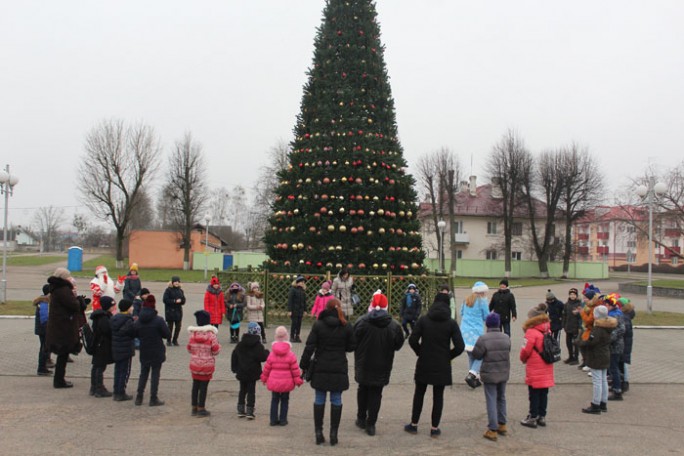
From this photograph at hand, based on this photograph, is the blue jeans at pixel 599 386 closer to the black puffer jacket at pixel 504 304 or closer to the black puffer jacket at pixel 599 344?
the black puffer jacket at pixel 599 344

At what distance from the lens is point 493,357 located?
647 cm

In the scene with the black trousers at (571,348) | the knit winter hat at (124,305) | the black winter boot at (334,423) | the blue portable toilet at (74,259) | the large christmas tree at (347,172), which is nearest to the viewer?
the black winter boot at (334,423)

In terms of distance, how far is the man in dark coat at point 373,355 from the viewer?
20.6 ft

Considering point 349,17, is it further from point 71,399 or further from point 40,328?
point 71,399

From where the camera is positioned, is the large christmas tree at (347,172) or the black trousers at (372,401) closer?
the black trousers at (372,401)

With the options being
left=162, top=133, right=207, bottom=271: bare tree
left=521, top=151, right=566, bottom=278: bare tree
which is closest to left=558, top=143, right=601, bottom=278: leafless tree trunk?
left=521, top=151, right=566, bottom=278: bare tree

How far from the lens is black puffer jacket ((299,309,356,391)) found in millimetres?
6078

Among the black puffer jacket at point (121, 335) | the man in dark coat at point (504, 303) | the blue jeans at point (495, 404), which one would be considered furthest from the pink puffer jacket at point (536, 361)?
the black puffer jacket at point (121, 335)

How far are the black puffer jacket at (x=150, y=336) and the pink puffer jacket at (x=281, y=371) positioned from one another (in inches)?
67.9

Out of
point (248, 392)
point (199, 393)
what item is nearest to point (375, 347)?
point (248, 392)

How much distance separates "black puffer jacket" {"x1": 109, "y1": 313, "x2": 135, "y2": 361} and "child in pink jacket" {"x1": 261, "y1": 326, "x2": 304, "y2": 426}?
217 cm

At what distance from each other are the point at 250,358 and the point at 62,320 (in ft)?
11.0

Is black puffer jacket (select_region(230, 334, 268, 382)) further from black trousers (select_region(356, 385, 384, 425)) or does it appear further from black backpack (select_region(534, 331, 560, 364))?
black backpack (select_region(534, 331, 560, 364))

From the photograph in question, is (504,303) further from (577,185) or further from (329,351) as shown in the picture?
(577,185)
